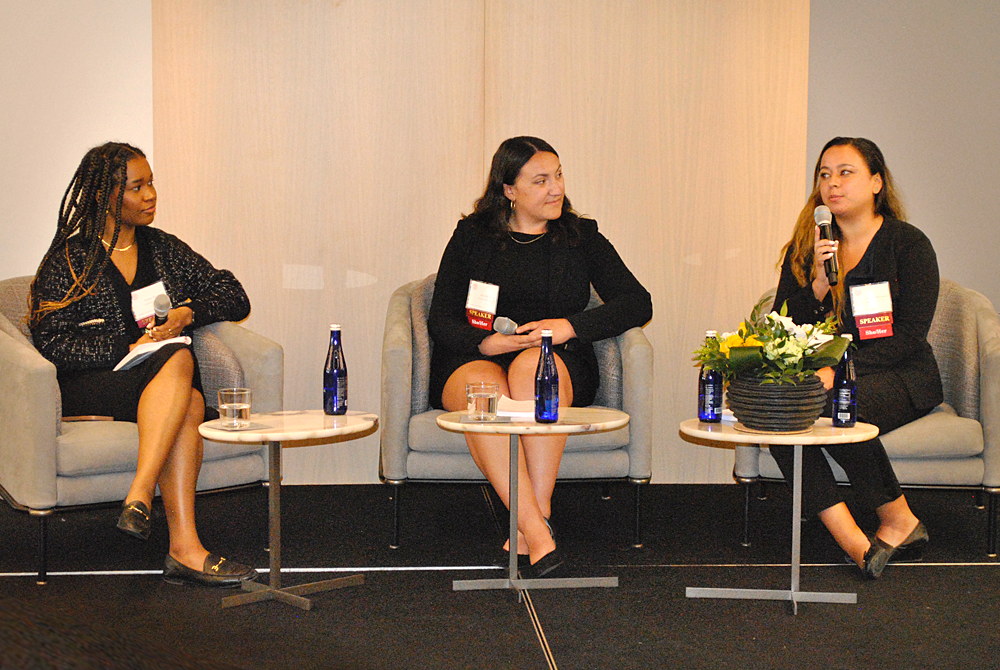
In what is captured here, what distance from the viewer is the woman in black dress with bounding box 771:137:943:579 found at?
2932mm

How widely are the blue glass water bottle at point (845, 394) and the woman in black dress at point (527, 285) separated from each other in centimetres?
81

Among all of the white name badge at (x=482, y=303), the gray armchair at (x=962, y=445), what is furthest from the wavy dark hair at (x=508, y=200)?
the gray armchair at (x=962, y=445)

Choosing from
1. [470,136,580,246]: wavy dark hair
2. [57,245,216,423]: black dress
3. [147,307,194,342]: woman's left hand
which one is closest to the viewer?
[57,245,216,423]: black dress

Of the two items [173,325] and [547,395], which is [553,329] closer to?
[547,395]

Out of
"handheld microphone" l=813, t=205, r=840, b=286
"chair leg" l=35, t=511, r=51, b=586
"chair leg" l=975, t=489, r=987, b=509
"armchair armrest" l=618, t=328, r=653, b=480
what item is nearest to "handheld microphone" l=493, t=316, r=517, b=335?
"armchair armrest" l=618, t=328, r=653, b=480

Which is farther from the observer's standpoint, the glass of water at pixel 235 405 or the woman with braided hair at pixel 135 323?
the woman with braided hair at pixel 135 323

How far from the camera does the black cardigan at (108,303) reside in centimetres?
310

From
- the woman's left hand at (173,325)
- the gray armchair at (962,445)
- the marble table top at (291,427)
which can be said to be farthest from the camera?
the woman's left hand at (173,325)

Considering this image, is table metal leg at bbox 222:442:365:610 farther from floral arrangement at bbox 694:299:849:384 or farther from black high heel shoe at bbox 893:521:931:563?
black high heel shoe at bbox 893:521:931:563

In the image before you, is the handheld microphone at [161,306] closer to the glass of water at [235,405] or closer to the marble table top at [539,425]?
the glass of water at [235,405]

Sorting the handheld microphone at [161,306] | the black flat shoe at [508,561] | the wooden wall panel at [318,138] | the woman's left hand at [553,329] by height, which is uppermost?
the wooden wall panel at [318,138]

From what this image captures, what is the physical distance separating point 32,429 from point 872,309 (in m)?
2.73

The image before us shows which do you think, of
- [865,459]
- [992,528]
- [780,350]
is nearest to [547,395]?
→ [780,350]

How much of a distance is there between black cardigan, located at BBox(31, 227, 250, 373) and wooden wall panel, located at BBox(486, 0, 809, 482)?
141 cm
